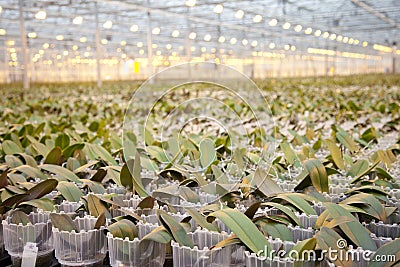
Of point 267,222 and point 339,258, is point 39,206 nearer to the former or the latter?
point 267,222

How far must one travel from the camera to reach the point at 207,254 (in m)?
1.25

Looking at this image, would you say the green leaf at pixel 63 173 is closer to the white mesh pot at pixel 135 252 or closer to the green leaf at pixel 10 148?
the green leaf at pixel 10 148

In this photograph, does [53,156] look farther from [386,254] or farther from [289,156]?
[386,254]

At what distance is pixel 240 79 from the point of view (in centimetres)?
176

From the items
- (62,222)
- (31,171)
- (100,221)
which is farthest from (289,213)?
(31,171)

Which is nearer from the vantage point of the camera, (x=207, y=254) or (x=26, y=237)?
(x=207, y=254)

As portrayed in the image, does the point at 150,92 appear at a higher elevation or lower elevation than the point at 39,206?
higher

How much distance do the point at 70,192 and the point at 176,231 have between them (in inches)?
23.6

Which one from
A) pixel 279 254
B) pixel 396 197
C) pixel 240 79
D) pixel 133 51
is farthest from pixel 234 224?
pixel 133 51

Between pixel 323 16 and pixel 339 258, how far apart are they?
74.6 feet

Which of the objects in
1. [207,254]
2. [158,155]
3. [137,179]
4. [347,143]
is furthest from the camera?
[347,143]

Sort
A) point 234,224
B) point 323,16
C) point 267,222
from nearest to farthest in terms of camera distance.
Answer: point 234,224 → point 267,222 → point 323,16

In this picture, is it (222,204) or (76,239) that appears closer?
(76,239)

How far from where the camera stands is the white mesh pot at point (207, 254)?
4.11 feet
